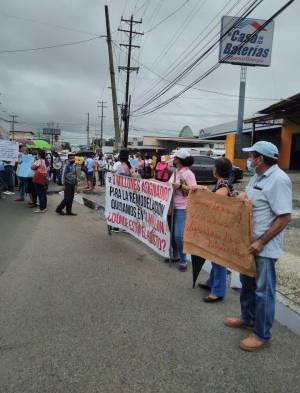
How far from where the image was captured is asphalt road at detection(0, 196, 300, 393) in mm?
2938

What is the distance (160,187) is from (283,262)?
228 centimetres

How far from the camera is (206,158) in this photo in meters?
21.0

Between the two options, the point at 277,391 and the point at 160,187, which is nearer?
the point at 277,391

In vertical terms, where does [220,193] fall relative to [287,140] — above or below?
below

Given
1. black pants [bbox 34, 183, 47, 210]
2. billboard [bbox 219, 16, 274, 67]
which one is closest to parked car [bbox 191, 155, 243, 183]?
billboard [bbox 219, 16, 274, 67]

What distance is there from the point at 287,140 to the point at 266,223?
24893 mm

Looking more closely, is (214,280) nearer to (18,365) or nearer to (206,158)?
(18,365)

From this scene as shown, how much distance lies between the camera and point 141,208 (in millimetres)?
6613

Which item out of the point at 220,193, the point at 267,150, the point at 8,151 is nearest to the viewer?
the point at 267,150

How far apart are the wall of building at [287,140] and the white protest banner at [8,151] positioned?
725 inches

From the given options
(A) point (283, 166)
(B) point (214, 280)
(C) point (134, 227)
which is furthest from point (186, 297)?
(A) point (283, 166)

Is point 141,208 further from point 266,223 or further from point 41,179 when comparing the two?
point 41,179

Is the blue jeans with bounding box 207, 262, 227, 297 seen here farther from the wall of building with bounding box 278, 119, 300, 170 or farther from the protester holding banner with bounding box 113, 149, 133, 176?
the wall of building with bounding box 278, 119, 300, 170

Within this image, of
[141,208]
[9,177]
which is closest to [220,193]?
[141,208]
